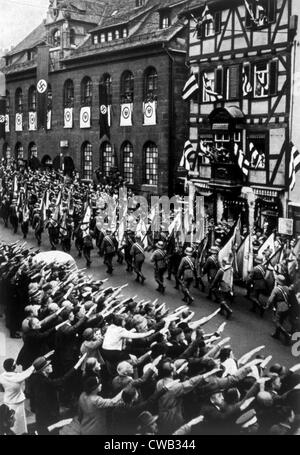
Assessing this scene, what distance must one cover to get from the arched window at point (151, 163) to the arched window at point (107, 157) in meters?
1.61

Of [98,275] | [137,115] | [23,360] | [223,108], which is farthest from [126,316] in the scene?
[137,115]

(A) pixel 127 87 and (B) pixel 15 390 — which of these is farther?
(A) pixel 127 87

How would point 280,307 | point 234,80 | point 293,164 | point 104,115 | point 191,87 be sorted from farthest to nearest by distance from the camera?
point 104,115
point 191,87
point 234,80
point 293,164
point 280,307

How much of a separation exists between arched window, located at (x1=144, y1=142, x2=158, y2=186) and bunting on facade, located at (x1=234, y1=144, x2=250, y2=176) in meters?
5.09

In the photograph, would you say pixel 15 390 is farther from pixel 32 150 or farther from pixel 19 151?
pixel 32 150

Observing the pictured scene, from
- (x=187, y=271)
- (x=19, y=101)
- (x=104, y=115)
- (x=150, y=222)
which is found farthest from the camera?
(x=104, y=115)

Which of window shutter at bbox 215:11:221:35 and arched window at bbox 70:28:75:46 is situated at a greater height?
arched window at bbox 70:28:75:46

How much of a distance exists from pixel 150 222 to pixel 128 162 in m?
6.97

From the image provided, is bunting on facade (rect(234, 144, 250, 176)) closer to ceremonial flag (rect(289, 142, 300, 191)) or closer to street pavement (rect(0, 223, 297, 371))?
ceremonial flag (rect(289, 142, 300, 191))

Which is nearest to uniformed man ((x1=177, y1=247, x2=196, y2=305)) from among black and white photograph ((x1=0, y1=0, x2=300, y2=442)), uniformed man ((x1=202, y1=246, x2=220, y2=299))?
black and white photograph ((x1=0, y1=0, x2=300, y2=442))

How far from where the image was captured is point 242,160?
18.3 m

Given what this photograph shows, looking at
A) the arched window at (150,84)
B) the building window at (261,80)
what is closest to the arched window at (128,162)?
the arched window at (150,84)

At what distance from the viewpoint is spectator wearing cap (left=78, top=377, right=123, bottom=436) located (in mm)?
7820

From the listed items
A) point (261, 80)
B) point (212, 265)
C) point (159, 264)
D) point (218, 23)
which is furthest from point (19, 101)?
point (212, 265)
